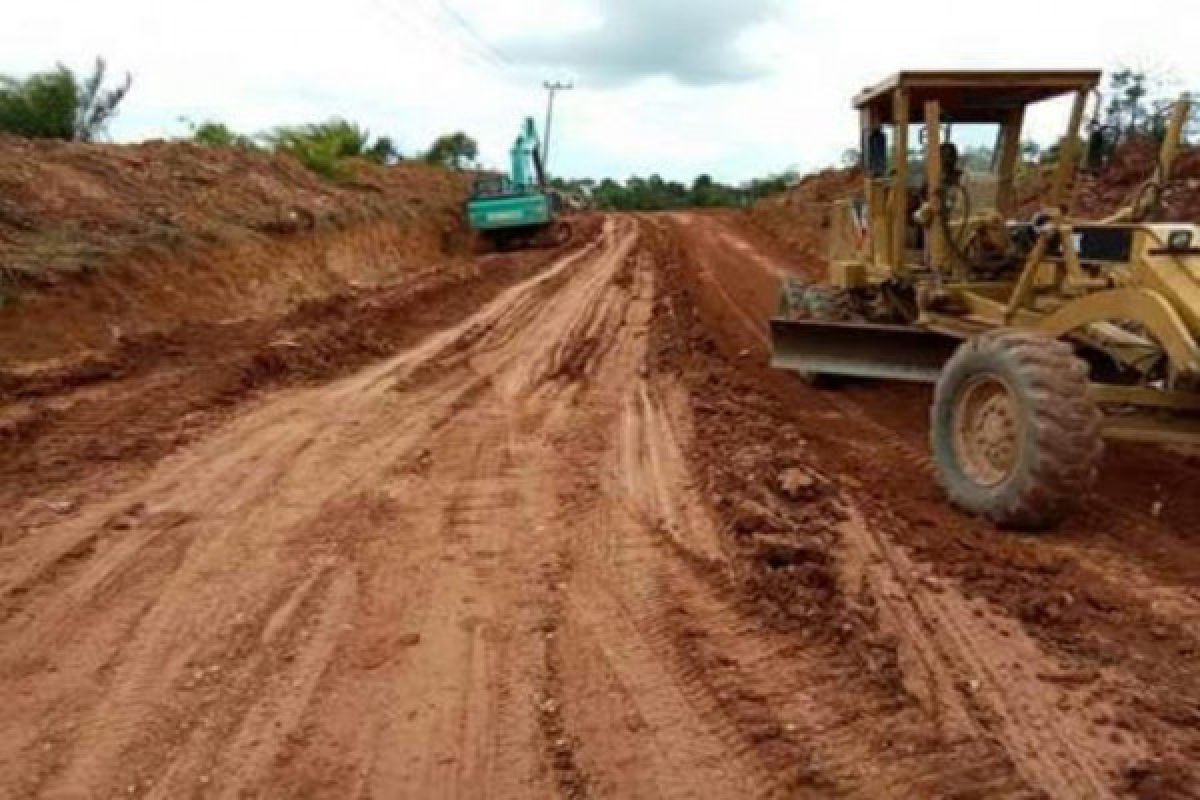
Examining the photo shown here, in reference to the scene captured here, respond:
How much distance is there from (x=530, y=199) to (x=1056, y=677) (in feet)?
78.1

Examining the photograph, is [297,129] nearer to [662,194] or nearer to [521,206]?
[521,206]

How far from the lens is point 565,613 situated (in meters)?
4.86

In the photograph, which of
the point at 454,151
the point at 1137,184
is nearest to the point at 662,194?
the point at 454,151

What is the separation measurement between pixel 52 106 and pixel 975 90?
1754 cm

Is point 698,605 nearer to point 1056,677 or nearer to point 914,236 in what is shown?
point 1056,677

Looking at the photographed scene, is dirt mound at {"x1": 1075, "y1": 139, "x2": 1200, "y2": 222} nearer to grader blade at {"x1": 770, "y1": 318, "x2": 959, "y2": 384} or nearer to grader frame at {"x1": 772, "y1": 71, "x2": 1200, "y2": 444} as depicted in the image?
grader frame at {"x1": 772, "y1": 71, "x2": 1200, "y2": 444}

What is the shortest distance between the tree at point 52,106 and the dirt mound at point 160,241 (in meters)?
2.79

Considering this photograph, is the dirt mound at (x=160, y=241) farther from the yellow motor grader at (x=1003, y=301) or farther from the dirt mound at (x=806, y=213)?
the dirt mound at (x=806, y=213)

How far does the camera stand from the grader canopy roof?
8.65 m

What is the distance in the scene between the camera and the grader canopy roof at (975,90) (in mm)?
8648

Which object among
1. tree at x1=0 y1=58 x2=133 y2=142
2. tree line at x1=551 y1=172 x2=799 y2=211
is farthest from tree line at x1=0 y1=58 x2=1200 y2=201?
tree line at x1=551 y1=172 x2=799 y2=211

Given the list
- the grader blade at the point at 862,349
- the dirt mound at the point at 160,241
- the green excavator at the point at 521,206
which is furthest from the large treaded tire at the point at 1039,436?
the green excavator at the point at 521,206

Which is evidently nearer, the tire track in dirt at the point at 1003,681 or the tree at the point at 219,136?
the tire track in dirt at the point at 1003,681

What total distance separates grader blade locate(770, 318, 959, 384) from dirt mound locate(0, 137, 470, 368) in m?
6.19
